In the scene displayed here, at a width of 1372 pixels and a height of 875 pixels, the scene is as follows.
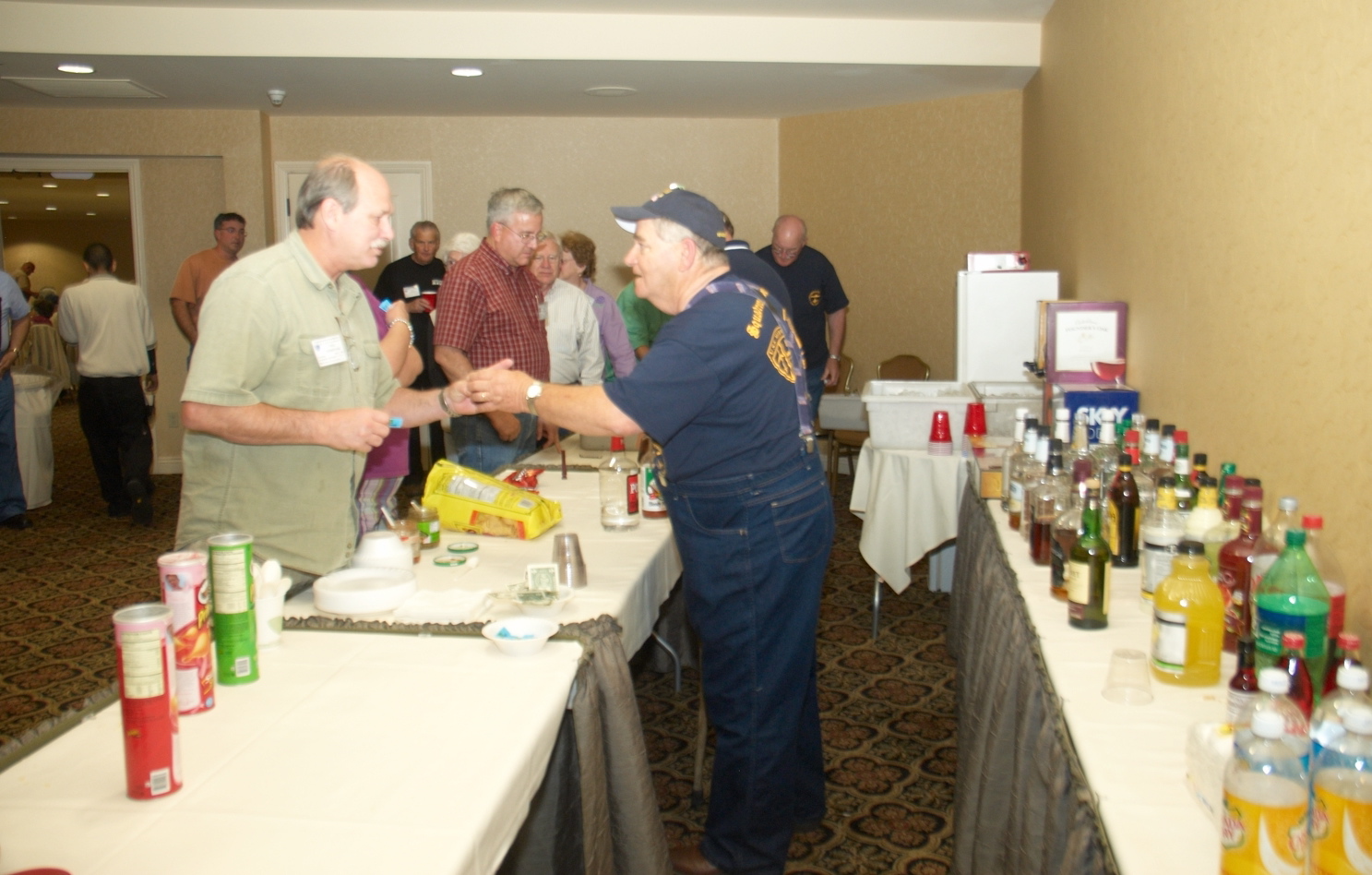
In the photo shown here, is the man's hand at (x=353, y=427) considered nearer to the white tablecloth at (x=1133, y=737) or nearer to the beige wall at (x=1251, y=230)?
the white tablecloth at (x=1133, y=737)

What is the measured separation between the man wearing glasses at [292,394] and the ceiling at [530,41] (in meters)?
3.51

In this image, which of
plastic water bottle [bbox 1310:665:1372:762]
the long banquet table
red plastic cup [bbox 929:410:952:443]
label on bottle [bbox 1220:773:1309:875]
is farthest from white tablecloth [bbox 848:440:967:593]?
label on bottle [bbox 1220:773:1309:875]

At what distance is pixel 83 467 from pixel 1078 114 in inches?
295

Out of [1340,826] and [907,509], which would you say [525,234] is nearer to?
[907,509]

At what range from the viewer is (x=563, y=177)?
766cm

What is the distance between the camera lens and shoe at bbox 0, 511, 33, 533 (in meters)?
5.98

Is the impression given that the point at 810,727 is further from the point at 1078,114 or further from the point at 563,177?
the point at 563,177

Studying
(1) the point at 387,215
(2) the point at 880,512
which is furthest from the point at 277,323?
(2) the point at 880,512

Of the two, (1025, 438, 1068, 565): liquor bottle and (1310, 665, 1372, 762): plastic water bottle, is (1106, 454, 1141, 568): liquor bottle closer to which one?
(1025, 438, 1068, 565): liquor bottle

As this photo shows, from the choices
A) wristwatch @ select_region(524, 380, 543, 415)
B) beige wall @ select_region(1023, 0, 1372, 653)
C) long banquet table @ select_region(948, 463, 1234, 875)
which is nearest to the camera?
long banquet table @ select_region(948, 463, 1234, 875)

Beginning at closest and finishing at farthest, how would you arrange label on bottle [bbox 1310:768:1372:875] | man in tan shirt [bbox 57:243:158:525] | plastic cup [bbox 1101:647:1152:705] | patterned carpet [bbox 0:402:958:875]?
1. label on bottle [bbox 1310:768:1372:875]
2. plastic cup [bbox 1101:647:1152:705]
3. patterned carpet [bbox 0:402:958:875]
4. man in tan shirt [bbox 57:243:158:525]

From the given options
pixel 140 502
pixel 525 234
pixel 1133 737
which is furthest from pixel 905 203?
pixel 1133 737

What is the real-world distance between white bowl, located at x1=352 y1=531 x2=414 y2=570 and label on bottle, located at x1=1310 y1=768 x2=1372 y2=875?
63.7 inches

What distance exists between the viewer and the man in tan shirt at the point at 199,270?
6.35 metres
